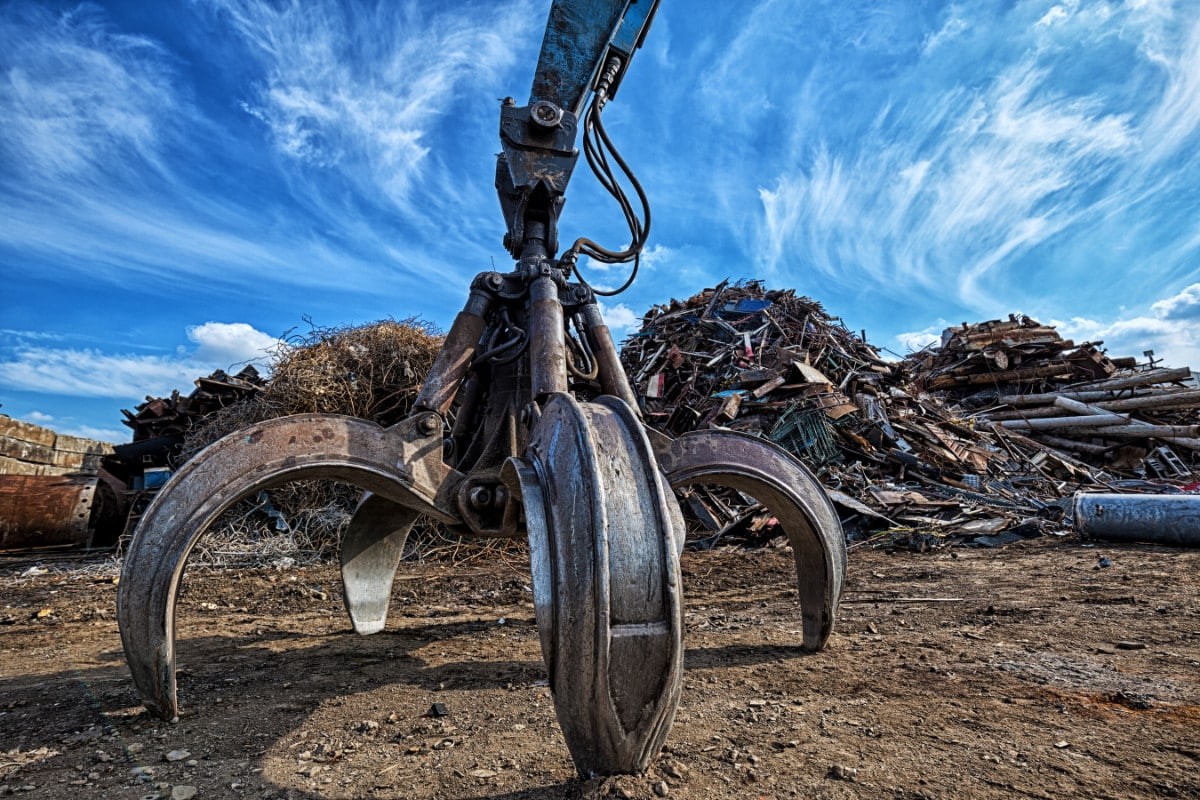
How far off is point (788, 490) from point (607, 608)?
58.6 inches

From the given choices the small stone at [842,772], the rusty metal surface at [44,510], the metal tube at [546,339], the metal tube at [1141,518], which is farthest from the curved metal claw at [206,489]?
the metal tube at [1141,518]

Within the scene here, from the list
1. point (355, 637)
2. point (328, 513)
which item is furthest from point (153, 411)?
point (355, 637)

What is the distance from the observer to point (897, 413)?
9984mm

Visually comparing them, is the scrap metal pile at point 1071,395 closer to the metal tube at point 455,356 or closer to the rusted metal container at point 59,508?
the metal tube at point 455,356

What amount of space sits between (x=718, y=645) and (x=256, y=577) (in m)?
4.38

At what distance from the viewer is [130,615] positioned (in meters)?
2.08

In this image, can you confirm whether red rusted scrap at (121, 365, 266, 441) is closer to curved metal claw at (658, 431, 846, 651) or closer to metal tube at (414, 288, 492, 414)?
metal tube at (414, 288, 492, 414)

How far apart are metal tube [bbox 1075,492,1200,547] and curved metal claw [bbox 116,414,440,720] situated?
667 centimetres

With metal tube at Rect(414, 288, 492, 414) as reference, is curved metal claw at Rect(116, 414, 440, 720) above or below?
below

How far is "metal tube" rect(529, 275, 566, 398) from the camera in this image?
2.46 metres

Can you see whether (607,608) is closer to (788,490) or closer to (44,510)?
(788,490)

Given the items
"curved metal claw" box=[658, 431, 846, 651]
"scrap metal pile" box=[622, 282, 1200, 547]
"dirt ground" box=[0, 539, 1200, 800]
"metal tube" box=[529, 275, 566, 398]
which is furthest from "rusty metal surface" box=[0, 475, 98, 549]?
"curved metal claw" box=[658, 431, 846, 651]

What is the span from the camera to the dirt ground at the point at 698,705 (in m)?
1.70

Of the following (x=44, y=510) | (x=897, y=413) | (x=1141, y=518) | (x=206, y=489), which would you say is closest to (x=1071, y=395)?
(x=897, y=413)
